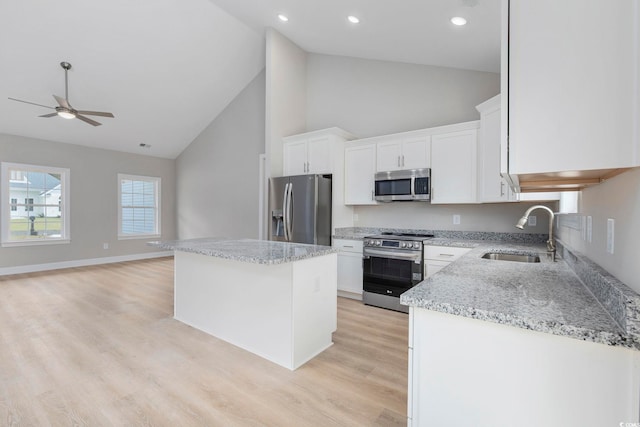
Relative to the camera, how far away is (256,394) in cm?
194

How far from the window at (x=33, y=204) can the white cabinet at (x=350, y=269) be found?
5.91 m

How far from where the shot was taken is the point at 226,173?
655 centimetres

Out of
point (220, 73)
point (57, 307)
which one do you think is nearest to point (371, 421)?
point (57, 307)

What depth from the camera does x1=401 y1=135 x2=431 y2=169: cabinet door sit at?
3.57 m

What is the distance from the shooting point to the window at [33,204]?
17.7 feet

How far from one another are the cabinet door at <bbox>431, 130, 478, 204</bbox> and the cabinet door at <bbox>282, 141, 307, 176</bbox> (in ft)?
6.14

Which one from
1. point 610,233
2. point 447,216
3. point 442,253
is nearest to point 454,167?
point 447,216

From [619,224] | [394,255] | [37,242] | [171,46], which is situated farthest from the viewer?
[37,242]

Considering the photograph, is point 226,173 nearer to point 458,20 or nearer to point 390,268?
point 390,268

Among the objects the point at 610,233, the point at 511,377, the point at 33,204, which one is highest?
the point at 33,204

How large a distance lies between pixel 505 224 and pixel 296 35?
13.2 ft

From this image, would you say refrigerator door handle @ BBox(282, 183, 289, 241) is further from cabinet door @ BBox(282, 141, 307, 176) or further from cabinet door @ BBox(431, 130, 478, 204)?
cabinet door @ BBox(431, 130, 478, 204)

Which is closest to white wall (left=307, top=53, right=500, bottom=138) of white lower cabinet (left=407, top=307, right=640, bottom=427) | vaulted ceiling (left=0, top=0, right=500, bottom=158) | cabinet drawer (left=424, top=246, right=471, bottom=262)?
vaulted ceiling (left=0, top=0, right=500, bottom=158)

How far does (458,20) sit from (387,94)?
1638 millimetres
